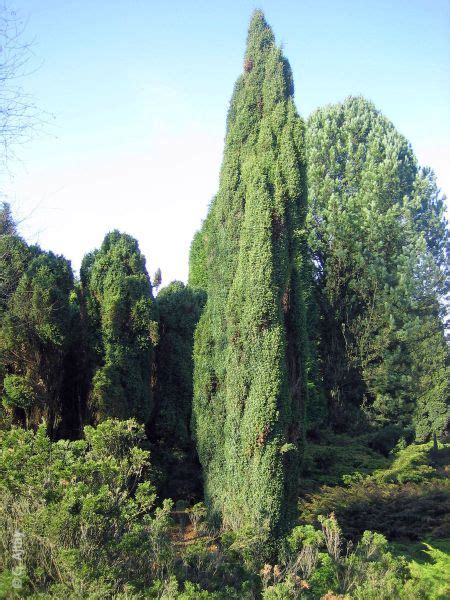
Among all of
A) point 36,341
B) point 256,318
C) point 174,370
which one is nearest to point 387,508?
point 256,318

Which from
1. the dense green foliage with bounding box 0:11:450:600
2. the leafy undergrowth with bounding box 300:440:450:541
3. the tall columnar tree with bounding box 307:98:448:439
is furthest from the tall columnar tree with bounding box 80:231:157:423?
the tall columnar tree with bounding box 307:98:448:439

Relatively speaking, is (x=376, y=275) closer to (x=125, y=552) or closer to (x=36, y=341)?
(x=36, y=341)

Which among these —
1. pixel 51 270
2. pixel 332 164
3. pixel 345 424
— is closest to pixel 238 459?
pixel 51 270

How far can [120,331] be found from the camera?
933cm

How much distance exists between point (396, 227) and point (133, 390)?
37.7 feet

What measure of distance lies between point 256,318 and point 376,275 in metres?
10.8

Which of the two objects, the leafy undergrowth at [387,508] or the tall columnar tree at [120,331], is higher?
the tall columnar tree at [120,331]

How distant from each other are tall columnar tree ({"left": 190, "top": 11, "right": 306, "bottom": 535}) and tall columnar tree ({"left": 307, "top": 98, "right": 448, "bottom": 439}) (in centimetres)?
941

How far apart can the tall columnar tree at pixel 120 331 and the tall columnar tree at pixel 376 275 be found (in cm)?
851

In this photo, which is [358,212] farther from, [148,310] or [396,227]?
[148,310]

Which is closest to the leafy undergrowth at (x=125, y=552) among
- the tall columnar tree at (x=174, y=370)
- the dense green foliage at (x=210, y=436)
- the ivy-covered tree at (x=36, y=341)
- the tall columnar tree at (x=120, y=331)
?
the dense green foliage at (x=210, y=436)

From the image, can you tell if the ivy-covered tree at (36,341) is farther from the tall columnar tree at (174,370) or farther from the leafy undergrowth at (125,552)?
the leafy undergrowth at (125,552)

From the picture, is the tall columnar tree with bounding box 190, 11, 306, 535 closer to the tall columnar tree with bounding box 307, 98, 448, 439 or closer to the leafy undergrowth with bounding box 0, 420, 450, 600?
the leafy undergrowth with bounding box 0, 420, 450, 600

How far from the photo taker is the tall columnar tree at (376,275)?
1623cm
